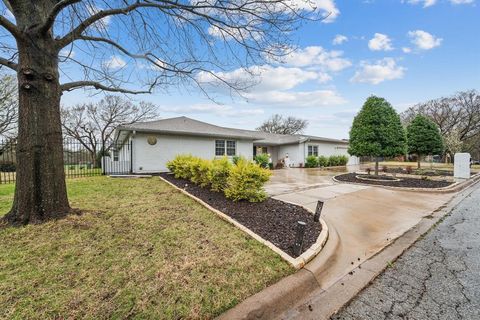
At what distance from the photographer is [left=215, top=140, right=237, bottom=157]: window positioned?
16348 millimetres

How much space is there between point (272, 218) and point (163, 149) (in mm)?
11168

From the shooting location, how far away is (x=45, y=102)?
13.0 ft

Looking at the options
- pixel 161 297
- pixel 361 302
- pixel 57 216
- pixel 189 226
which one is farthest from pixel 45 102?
pixel 361 302

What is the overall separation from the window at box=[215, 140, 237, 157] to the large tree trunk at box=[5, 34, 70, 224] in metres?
12.4

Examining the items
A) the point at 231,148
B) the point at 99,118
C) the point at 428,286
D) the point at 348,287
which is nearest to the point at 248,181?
the point at 348,287

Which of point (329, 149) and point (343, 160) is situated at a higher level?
point (329, 149)

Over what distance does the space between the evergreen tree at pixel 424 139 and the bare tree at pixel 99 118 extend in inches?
1022

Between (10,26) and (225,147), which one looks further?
(225,147)

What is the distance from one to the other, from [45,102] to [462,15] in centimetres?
1237

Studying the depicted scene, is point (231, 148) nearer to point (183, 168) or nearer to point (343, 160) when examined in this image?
point (183, 168)

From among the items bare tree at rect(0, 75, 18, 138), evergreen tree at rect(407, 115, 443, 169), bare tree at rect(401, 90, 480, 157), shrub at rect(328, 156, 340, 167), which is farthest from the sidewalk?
bare tree at rect(401, 90, 480, 157)

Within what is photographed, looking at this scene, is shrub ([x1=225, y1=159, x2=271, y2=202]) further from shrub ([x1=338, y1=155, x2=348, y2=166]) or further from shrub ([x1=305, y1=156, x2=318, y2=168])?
shrub ([x1=338, y1=155, x2=348, y2=166])

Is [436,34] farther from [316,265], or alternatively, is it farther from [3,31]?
[3,31]

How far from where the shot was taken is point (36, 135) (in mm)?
3867
